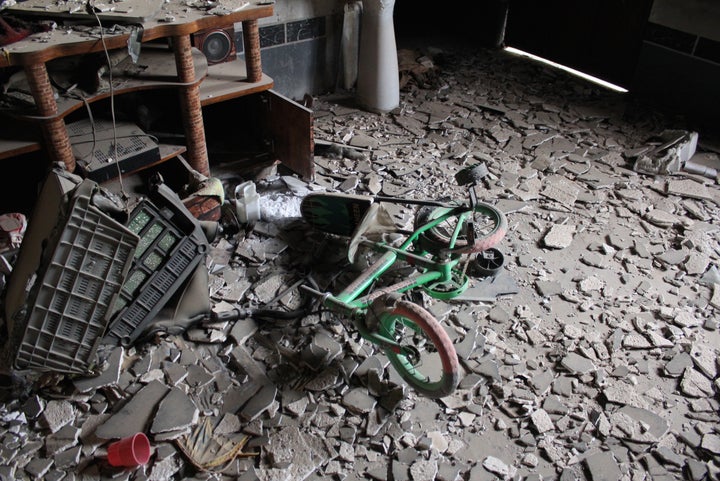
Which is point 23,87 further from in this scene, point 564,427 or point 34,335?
point 564,427

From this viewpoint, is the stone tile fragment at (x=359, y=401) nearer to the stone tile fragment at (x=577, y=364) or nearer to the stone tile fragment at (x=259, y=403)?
the stone tile fragment at (x=259, y=403)

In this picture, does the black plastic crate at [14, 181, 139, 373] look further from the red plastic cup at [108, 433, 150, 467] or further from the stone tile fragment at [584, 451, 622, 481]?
the stone tile fragment at [584, 451, 622, 481]

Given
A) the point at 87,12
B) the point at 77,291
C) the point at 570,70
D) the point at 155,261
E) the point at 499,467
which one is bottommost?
the point at 499,467

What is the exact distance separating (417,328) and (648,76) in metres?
4.70

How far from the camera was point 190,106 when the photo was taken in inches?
159

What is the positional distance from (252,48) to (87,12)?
1.10 metres

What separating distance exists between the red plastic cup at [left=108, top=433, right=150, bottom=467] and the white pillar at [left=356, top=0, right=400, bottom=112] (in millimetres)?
4032

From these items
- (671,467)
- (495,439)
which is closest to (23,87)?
(495,439)

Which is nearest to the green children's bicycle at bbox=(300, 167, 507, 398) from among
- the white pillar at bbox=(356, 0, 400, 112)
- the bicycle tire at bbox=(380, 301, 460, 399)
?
the bicycle tire at bbox=(380, 301, 460, 399)

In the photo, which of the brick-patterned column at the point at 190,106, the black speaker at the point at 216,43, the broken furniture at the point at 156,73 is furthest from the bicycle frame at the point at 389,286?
the black speaker at the point at 216,43

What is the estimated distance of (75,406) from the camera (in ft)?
9.53

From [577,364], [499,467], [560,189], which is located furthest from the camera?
[560,189]

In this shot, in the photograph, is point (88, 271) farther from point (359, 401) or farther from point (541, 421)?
point (541, 421)

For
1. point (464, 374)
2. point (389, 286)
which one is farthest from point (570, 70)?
point (464, 374)
